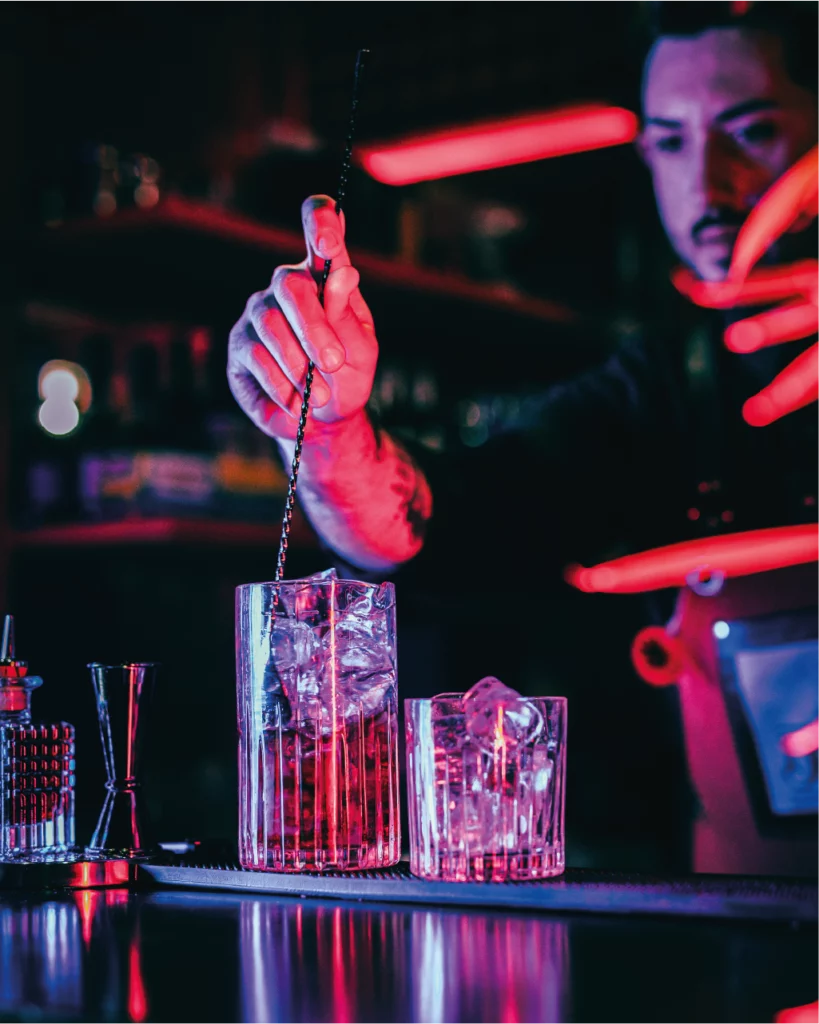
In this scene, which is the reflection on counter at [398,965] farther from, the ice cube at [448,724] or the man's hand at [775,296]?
the man's hand at [775,296]

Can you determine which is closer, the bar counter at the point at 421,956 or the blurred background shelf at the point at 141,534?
the bar counter at the point at 421,956

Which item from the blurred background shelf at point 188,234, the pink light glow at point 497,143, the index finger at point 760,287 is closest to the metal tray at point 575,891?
the index finger at point 760,287

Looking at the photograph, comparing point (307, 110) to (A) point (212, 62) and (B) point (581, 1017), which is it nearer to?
(A) point (212, 62)

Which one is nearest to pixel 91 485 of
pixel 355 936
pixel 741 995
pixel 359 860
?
pixel 359 860

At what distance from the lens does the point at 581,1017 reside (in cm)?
58

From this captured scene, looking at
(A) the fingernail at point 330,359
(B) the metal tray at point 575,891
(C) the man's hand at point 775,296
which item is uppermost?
(C) the man's hand at point 775,296

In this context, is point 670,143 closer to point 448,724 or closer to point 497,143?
point 497,143

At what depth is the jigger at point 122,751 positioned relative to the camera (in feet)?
3.49

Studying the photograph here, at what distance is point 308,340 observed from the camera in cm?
99

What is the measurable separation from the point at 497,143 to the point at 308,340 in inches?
80.9

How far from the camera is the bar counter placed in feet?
1.99

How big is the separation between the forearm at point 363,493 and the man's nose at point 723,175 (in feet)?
2.15

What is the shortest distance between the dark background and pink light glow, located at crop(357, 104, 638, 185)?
1.4 inches

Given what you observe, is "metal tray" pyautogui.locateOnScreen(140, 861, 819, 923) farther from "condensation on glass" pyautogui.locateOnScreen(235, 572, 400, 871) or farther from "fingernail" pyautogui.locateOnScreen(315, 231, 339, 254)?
"fingernail" pyautogui.locateOnScreen(315, 231, 339, 254)
